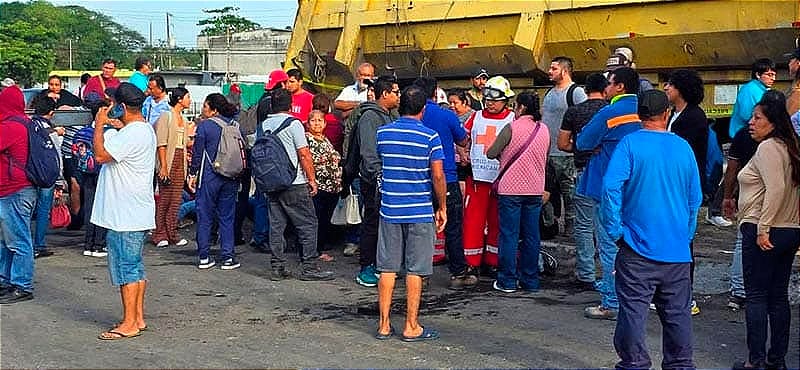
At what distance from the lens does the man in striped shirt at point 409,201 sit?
622 centimetres

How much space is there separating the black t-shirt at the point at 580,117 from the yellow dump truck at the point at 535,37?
12.4ft

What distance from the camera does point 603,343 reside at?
240 inches

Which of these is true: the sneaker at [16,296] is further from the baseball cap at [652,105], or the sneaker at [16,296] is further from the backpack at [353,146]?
the baseball cap at [652,105]

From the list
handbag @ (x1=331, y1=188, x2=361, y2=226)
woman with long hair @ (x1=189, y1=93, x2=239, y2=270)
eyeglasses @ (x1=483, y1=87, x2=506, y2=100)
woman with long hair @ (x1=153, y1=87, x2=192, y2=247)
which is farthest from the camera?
woman with long hair @ (x1=153, y1=87, x2=192, y2=247)

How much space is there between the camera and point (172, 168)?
1028 cm

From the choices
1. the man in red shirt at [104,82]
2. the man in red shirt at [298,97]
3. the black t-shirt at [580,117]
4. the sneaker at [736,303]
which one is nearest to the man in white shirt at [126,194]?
the black t-shirt at [580,117]

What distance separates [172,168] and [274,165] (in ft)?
8.20

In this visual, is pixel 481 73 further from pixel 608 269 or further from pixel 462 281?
pixel 608 269

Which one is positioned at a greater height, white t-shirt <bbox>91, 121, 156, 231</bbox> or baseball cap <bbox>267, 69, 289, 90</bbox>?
baseball cap <bbox>267, 69, 289, 90</bbox>

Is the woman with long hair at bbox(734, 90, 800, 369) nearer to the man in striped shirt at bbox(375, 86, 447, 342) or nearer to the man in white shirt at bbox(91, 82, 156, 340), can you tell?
the man in striped shirt at bbox(375, 86, 447, 342)

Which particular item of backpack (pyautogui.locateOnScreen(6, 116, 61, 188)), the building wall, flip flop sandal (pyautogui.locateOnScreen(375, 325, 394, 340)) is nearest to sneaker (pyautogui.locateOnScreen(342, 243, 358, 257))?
backpack (pyautogui.locateOnScreen(6, 116, 61, 188))

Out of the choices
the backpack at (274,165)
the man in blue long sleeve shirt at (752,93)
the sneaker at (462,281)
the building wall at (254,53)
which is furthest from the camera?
the building wall at (254,53)

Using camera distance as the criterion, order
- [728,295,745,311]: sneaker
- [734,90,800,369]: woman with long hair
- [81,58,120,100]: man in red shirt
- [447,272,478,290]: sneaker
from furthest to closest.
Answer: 1. [81,58,120,100]: man in red shirt
2. [447,272,478,290]: sneaker
3. [728,295,745,311]: sneaker
4. [734,90,800,369]: woman with long hair

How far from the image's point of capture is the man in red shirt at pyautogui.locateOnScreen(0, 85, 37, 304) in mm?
7504
